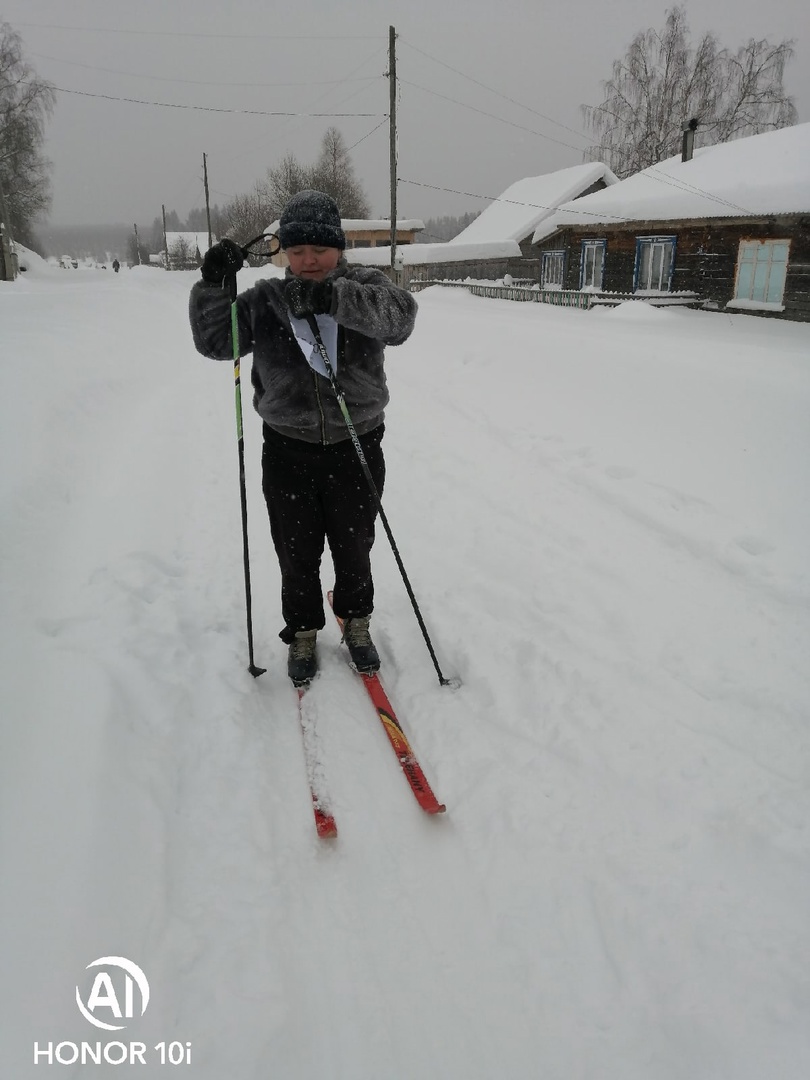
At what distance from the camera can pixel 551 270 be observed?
25.8 m

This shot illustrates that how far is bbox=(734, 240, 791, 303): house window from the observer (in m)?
15.3

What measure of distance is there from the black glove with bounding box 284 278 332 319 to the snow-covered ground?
1.74m

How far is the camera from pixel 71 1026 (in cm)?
153

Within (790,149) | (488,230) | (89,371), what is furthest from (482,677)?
(488,230)

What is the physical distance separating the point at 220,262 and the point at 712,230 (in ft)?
60.5

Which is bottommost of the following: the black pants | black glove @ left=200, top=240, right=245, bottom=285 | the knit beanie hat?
the black pants

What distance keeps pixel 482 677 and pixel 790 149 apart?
1957 cm

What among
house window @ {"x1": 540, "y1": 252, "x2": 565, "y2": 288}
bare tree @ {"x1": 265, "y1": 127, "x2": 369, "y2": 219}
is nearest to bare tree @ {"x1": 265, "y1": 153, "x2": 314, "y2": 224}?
bare tree @ {"x1": 265, "y1": 127, "x2": 369, "y2": 219}

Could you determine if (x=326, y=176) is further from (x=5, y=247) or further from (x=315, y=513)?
(x=315, y=513)

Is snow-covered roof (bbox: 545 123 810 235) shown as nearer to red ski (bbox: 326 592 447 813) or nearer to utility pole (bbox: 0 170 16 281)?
red ski (bbox: 326 592 447 813)

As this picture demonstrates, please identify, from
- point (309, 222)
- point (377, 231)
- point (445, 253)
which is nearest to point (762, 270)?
point (309, 222)

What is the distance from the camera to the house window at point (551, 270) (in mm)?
25120

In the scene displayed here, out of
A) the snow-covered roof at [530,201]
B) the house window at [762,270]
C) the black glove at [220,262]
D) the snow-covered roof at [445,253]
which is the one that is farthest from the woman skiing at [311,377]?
the snow-covered roof at [530,201]

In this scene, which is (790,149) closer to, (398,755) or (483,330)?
(483,330)
